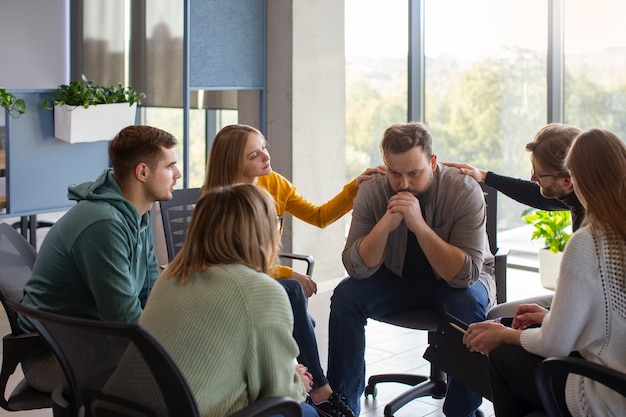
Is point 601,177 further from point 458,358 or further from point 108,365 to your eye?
point 108,365

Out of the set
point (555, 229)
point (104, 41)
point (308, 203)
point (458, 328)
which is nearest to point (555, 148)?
point (458, 328)

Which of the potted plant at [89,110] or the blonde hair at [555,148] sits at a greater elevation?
the potted plant at [89,110]

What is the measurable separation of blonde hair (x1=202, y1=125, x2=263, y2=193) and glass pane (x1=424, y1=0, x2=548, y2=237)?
3128 mm

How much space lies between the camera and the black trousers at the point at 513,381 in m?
2.08

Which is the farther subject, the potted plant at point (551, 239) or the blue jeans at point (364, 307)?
the potted plant at point (551, 239)

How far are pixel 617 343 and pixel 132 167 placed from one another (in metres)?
1.44

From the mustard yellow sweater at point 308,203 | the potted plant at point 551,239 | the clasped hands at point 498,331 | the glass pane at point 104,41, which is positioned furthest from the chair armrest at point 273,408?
the glass pane at point 104,41

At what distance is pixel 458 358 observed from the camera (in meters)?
2.49

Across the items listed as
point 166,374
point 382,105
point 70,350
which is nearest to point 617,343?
point 166,374

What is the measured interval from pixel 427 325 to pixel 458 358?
1.43 feet

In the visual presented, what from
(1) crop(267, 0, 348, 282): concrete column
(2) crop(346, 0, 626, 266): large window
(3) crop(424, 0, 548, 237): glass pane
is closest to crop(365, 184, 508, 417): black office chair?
(1) crop(267, 0, 348, 282): concrete column

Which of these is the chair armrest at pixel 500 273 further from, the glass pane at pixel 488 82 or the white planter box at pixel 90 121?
the glass pane at pixel 488 82

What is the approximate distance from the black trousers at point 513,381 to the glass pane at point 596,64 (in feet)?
11.7

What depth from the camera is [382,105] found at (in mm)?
6359
